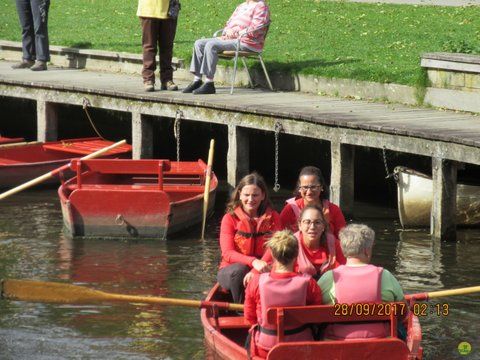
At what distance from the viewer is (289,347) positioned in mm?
Result: 10055

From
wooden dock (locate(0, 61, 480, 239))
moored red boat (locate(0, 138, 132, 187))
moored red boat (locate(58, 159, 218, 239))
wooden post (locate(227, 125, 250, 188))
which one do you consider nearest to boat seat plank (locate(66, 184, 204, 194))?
moored red boat (locate(58, 159, 218, 239))

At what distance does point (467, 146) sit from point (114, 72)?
9.00 metres

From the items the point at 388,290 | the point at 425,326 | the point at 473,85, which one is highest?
the point at 473,85

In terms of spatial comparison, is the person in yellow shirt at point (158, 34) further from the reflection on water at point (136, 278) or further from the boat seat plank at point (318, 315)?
the boat seat plank at point (318, 315)

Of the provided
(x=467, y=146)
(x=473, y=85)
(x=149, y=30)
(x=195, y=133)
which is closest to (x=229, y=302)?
(x=467, y=146)

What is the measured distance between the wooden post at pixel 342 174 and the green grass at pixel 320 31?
1.95 meters

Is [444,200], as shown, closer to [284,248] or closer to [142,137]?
[142,137]

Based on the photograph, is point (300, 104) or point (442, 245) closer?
point (442, 245)

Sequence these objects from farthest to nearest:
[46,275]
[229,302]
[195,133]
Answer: [195,133], [46,275], [229,302]

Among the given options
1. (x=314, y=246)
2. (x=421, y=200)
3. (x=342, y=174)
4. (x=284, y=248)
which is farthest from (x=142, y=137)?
(x=284, y=248)

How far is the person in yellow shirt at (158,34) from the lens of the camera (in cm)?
1984

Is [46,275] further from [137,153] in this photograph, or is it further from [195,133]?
[195,133]

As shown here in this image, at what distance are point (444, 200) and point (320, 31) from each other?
26.3ft

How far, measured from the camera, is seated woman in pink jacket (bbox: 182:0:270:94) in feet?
65.1
